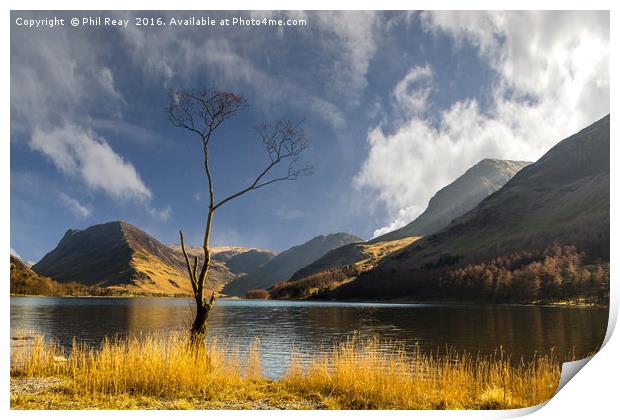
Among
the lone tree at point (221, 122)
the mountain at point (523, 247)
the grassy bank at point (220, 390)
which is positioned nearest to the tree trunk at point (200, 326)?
the grassy bank at point (220, 390)

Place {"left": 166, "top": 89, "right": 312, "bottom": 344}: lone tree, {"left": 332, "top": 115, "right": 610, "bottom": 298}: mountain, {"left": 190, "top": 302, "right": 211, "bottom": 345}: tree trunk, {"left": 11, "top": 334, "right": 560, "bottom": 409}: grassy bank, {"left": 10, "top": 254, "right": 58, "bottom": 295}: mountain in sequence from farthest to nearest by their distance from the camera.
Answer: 1. {"left": 10, "top": 254, "right": 58, "bottom": 295}: mountain
2. {"left": 332, "top": 115, "right": 610, "bottom": 298}: mountain
3. {"left": 166, "top": 89, "right": 312, "bottom": 344}: lone tree
4. {"left": 190, "top": 302, "right": 211, "bottom": 345}: tree trunk
5. {"left": 11, "top": 334, "right": 560, "bottom": 409}: grassy bank

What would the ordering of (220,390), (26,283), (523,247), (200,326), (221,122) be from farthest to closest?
(523,247) → (26,283) → (221,122) → (200,326) → (220,390)

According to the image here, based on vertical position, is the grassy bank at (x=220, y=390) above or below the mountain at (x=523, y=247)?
below

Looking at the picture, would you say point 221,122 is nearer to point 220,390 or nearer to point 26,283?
point 220,390

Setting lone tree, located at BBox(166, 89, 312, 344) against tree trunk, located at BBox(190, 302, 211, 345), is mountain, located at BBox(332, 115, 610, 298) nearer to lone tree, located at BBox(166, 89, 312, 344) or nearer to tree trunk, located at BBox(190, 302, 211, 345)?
lone tree, located at BBox(166, 89, 312, 344)

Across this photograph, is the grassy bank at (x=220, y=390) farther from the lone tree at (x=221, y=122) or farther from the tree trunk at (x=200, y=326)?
the lone tree at (x=221, y=122)

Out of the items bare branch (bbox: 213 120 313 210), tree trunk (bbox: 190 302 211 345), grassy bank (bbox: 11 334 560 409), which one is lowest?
grassy bank (bbox: 11 334 560 409)

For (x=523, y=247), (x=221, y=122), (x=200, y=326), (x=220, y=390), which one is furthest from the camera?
(x=523, y=247)

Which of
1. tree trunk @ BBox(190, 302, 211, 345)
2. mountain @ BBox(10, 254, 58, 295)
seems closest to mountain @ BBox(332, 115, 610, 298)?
mountain @ BBox(10, 254, 58, 295)

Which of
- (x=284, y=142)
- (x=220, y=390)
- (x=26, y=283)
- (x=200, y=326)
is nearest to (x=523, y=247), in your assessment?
(x=26, y=283)

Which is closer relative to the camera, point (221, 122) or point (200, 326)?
point (200, 326)

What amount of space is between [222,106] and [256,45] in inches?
107

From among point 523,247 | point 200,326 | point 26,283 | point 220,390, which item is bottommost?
point 220,390
